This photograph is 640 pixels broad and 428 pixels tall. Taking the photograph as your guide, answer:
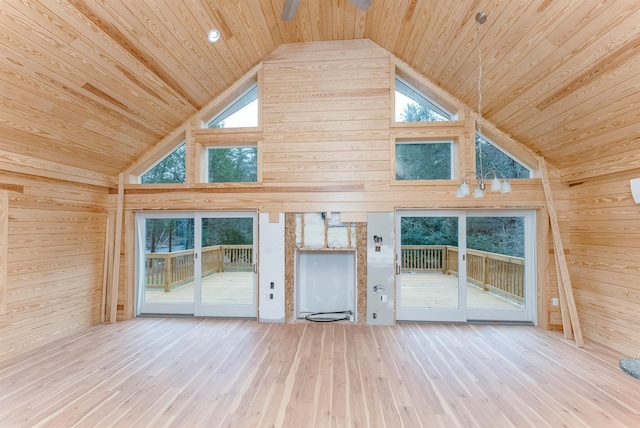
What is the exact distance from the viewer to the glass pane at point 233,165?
4.83m

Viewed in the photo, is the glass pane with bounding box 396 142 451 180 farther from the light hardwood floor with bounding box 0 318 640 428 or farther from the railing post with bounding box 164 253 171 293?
the railing post with bounding box 164 253 171 293

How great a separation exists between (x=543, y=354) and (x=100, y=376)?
497 centimetres

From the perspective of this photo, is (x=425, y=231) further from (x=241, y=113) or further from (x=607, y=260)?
(x=241, y=113)

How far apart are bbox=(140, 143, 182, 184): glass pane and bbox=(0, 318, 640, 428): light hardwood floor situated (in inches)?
95.2

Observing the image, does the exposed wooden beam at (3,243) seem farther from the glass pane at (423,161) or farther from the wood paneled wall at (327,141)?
the glass pane at (423,161)

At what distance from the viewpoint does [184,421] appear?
2260 millimetres

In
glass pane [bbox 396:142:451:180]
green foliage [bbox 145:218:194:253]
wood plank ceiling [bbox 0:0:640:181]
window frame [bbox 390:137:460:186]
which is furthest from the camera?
green foliage [bbox 145:218:194:253]

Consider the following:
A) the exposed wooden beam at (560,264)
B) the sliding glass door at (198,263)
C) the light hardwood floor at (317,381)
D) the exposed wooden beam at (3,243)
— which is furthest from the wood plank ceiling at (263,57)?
the light hardwood floor at (317,381)

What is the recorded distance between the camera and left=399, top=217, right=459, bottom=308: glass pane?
463cm

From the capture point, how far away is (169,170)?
4.90 metres

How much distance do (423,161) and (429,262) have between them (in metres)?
1.66

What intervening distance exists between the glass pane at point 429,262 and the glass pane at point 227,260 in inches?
102

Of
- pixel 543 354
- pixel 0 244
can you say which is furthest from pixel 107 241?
pixel 543 354

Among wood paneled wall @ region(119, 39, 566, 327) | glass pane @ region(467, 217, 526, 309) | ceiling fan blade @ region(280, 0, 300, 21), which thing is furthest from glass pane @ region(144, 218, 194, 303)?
glass pane @ region(467, 217, 526, 309)
